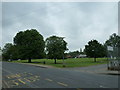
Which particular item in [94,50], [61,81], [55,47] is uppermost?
[55,47]

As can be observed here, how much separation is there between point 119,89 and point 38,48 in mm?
48105

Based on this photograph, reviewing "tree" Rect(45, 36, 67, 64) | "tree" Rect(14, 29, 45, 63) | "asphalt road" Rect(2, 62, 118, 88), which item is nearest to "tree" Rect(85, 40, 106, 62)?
"tree" Rect(45, 36, 67, 64)

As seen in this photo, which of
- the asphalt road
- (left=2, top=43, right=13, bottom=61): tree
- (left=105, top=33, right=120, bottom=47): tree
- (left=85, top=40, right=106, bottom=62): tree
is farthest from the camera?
(left=2, top=43, right=13, bottom=61): tree

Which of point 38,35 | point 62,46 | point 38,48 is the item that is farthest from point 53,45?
point 38,35

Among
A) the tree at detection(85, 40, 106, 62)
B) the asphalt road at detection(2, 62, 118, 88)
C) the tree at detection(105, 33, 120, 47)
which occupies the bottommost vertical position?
the asphalt road at detection(2, 62, 118, 88)

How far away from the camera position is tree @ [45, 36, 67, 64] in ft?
147

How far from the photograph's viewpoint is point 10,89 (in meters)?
8.98

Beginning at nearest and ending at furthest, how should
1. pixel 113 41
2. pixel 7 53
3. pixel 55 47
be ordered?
pixel 55 47
pixel 113 41
pixel 7 53

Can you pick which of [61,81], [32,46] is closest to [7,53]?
[32,46]

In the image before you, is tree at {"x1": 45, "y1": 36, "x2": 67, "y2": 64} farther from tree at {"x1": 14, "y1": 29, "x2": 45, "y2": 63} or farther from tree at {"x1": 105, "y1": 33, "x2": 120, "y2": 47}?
tree at {"x1": 105, "y1": 33, "x2": 120, "y2": 47}

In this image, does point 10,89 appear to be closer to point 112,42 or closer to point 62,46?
point 62,46

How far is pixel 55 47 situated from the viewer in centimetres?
4519

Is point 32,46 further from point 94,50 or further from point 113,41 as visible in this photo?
point 113,41

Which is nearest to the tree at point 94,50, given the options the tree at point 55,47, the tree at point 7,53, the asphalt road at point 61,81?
the tree at point 55,47
